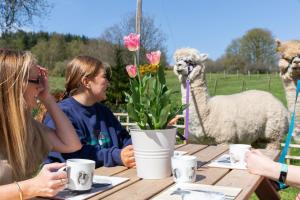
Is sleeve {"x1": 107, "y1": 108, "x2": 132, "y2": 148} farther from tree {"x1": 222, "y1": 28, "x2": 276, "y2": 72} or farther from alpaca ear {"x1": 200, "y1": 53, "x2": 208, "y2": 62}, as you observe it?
tree {"x1": 222, "y1": 28, "x2": 276, "y2": 72}

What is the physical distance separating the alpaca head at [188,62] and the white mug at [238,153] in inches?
107

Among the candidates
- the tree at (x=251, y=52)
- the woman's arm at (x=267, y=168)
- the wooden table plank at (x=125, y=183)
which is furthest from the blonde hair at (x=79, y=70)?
the tree at (x=251, y=52)

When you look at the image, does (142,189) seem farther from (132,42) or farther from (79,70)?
(79,70)

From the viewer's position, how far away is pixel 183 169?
1674 mm

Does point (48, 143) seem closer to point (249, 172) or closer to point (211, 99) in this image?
point (249, 172)

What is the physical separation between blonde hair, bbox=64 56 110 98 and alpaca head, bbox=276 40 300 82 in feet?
7.11

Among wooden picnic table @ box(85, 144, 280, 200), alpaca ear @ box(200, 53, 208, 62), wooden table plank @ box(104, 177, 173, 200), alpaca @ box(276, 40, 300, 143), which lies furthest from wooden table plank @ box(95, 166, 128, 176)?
alpaca ear @ box(200, 53, 208, 62)

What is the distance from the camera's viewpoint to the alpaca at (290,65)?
399 cm

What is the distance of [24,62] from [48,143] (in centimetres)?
50

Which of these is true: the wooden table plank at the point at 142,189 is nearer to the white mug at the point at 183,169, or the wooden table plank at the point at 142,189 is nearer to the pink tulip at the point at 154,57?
the white mug at the point at 183,169

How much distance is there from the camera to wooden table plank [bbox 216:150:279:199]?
160 centimetres

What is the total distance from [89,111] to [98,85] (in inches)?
7.6

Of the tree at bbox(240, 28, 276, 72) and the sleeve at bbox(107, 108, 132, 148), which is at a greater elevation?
the tree at bbox(240, 28, 276, 72)

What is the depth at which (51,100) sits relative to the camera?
2.01 m
